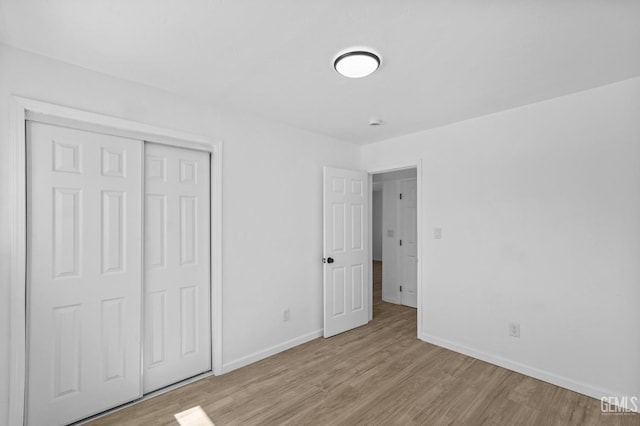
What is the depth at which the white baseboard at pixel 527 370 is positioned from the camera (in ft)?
7.64

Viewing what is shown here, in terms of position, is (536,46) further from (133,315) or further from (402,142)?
(133,315)

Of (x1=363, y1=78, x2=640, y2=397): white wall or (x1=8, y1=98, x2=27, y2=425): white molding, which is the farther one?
(x1=363, y1=78, x2=640, y2=397): white wall

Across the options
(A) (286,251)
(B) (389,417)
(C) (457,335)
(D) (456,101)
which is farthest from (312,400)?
(D) (456,101)

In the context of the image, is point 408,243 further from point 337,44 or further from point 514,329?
point 337,44

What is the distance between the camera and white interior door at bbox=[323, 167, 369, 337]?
141 inches

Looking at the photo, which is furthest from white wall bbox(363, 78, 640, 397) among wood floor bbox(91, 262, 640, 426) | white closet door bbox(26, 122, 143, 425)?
white closet door bbox(26, 122, 143, 425)

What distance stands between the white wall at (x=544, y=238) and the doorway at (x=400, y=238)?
4.81ft

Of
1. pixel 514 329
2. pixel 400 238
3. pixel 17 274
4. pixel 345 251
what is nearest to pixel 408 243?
pixel 400 238

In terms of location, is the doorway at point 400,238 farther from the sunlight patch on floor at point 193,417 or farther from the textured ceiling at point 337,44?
the sunlight patch on floor at point 193,417

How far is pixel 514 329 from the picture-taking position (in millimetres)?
2770

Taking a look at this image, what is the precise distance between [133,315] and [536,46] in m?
3.37

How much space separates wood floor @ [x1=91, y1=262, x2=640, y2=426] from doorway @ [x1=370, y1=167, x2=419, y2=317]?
182 centimetres

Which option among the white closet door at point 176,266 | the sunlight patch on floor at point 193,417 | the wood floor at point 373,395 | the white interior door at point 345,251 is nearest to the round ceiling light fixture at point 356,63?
the white closet door at point 176,266

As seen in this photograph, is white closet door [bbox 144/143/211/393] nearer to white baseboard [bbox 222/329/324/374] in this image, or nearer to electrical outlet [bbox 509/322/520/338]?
white baseboard [bbox 222/329/324/374]
